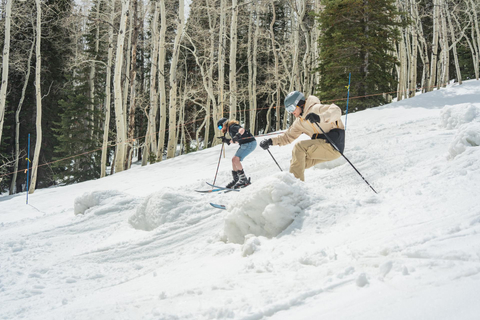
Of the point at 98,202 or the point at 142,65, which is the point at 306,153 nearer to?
the point at 98,202

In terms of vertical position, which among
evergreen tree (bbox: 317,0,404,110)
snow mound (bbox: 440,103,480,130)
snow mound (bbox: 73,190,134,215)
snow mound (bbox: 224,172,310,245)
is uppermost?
evergreen tree (bbox: 317,0,404,110)

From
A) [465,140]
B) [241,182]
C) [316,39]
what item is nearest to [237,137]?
[241,182]

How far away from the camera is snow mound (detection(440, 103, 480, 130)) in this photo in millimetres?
6742

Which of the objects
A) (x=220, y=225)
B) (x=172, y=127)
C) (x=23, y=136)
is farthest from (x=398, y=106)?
(x=23, y=136)

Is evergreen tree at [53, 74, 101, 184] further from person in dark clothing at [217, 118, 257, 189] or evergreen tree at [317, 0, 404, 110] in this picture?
person in dark clothing at [217, 118, 257, 189]

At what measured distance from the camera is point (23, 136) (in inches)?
885

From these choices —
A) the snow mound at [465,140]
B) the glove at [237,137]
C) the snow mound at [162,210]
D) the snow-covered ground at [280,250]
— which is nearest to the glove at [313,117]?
the snow-covered ground at [280,250]

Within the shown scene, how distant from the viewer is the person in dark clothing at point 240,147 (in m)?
6.92

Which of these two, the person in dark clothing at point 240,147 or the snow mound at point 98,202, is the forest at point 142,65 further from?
the snow mound at point 98,202

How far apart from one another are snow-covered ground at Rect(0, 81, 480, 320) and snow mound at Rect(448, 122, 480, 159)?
0.04 feet

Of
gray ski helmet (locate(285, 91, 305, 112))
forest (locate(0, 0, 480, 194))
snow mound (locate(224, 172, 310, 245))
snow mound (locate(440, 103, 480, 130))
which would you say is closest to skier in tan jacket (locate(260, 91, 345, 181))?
gray ski helmet (locate(285, 91, 305, 112))

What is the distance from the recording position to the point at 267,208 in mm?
3545

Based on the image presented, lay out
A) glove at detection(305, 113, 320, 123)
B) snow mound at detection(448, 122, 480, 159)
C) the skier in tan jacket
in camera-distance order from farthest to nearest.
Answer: the skier in tan jacket, glove at detection(305, 113, 320, 123), snow mound at detection(448, 122, 480, 159)

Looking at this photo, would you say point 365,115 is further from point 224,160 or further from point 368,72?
point 224,160
